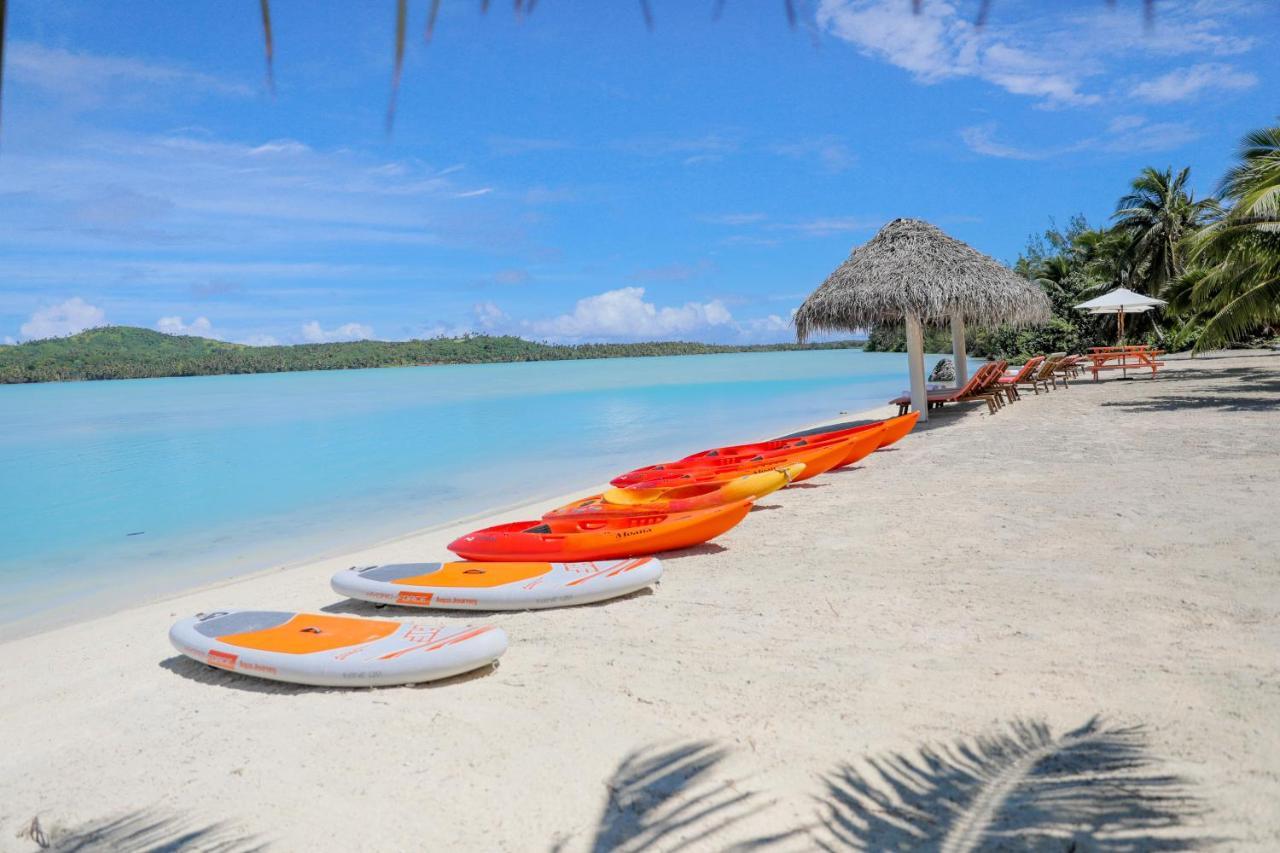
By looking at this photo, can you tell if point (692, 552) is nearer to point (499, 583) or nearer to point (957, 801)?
point (499, 583)

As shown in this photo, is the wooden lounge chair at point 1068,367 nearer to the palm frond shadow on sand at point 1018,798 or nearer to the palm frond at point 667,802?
the palm frond shadow on sand at point 1018,798

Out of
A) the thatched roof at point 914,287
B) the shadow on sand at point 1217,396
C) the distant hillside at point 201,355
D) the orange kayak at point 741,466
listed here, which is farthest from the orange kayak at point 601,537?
the distant hillside at point 201,355

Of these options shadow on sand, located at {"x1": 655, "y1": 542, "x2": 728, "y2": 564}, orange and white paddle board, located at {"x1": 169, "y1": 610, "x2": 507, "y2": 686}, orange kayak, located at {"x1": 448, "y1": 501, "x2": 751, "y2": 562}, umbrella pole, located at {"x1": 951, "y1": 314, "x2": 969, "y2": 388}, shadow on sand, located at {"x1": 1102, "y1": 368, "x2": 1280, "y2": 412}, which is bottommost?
shadow on sand, located at {"x1": 655, "y1": 542, "x2": 728, "y2": 564}

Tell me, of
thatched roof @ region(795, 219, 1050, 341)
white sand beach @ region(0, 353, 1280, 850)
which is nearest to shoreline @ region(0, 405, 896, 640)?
white sand beach @ region(0, 353, 1280, 850)

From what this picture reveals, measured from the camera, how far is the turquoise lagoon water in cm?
706

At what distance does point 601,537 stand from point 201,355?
279 ft

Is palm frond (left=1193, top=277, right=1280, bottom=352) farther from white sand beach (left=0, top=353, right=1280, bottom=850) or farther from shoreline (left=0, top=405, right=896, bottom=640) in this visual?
shoreline (left=0, top=405, right=896, bottom=640)

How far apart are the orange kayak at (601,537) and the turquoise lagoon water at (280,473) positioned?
9.53ft

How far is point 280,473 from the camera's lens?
39.7 ft

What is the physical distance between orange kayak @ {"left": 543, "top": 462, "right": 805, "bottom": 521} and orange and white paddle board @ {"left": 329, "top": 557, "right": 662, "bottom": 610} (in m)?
0.90

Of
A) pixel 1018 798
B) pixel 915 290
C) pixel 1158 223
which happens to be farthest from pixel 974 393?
pixel 1158 223

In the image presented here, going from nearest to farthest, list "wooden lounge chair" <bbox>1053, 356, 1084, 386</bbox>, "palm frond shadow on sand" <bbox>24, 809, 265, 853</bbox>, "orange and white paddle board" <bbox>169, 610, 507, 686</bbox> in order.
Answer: "palm frond shadow on sand" <bbox>24, 809, 265, 853</bbox>
"orange and white paddle board" <bbox>169, 610, 507, 686</bbox>
"wooden lounge chair" <bbox>1053, 356, 1084, 386</bbox>

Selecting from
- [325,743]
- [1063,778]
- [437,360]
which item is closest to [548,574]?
[325,743]

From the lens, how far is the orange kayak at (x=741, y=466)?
609cm
